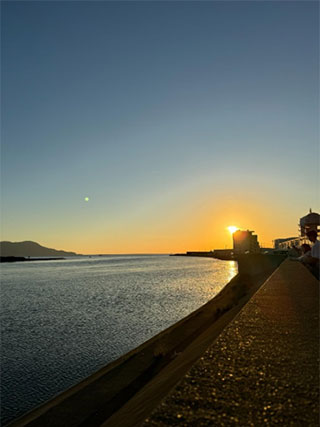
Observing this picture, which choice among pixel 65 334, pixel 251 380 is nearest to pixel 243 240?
pixel 65 334

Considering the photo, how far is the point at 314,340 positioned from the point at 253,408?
1782 millimetres

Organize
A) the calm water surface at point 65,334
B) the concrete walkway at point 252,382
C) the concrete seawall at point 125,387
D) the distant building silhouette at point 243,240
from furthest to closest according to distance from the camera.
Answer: the distant building silhouette at point 243,240
the calm water surface at point 65,334
the concrete seawall at point 125,387
the concrete walkway at point 252,382

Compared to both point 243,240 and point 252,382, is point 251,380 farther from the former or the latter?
point 243,240

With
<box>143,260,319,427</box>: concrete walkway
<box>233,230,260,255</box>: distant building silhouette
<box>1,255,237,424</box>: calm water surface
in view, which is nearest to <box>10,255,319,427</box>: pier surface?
<box>143,260,319,427</box>: concrete walkway

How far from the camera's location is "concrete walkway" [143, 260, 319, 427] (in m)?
1.92

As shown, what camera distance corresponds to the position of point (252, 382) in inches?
95.7

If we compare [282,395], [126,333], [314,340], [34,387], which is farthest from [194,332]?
[282,395]

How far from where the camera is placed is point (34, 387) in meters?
10.9

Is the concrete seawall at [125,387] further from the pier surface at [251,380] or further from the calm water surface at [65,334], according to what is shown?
the calm water surface at [65,334]

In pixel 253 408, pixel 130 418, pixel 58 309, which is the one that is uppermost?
pixel 253 408

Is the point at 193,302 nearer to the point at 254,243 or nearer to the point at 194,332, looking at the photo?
the point at 194,332

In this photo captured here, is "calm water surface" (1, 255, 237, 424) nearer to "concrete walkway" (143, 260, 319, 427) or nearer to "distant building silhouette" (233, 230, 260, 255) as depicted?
"concrete walkway" (143, 260, 319, 427)

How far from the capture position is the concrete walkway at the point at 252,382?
192 centimetres

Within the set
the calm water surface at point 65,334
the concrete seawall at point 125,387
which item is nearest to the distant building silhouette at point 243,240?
the calm water surface at point 65,334
